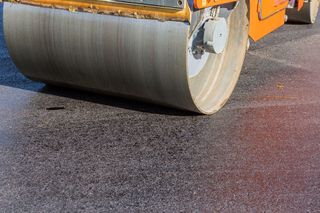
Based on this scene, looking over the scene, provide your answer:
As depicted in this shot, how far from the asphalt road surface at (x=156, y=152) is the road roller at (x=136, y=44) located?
19 centimetres

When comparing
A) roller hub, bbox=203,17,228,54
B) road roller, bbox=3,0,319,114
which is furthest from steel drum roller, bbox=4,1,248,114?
roller hub, bbox=203,17,228,54

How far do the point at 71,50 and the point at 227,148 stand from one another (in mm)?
1176

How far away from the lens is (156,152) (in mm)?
3631

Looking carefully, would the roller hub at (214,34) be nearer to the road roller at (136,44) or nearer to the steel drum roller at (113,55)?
the road roller at (136,44)

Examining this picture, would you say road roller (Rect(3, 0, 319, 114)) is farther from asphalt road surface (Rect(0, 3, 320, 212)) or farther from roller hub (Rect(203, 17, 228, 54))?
asphalt road surface (Rect(0, 3, 320, 212))

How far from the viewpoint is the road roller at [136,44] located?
3.64 metres

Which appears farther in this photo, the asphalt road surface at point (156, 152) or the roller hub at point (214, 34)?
the roller hub at point (214, 34)

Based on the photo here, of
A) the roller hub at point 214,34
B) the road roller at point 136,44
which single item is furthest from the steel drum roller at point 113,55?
the roller hub at point 214,34

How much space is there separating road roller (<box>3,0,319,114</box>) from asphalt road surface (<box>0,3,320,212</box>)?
0.64 ft

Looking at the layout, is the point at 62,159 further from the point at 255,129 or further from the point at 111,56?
the point at 255,129

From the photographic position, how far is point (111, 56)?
3.82 m

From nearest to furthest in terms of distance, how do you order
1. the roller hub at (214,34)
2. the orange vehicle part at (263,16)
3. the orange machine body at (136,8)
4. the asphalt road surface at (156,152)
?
the asphalt road surface at (156,152), the orange machine body at (136,8), the roller hub at (214,34), the orange vehicle part at (263,16)

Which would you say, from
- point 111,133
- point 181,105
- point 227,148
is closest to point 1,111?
point 111,133

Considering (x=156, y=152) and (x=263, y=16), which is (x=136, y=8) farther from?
(x=263, y=16)
